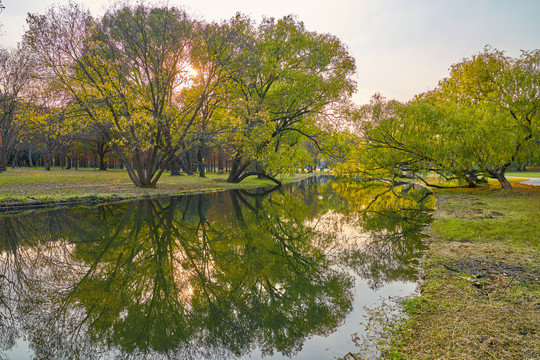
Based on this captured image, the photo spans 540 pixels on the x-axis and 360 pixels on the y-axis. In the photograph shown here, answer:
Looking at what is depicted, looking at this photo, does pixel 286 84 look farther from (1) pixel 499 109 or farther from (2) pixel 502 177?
(2) pixel 502 177

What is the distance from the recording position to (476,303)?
14.5ft

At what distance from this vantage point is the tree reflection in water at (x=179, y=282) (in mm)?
3893

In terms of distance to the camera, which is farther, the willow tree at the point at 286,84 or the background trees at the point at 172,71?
the willow tree at the point at 286,84

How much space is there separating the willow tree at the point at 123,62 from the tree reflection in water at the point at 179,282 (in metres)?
11.6

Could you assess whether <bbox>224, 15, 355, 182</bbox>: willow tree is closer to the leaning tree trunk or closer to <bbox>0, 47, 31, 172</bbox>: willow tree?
the leaning tree trunk

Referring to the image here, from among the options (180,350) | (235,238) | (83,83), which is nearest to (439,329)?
(180,350)

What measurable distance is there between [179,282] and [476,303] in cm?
479

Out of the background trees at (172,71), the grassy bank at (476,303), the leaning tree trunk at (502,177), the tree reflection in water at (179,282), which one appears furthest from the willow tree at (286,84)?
the grassy bank at (476,303)

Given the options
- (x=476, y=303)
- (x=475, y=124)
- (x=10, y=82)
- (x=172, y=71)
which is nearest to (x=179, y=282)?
(x=476, y=303)

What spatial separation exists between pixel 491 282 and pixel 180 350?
5108 millimetres

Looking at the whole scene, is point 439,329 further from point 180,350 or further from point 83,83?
point 83,83

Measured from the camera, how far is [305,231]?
10.6 meters

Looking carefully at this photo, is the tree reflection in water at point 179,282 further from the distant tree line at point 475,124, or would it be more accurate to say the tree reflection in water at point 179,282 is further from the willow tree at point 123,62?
the distant tree line at point 475,124

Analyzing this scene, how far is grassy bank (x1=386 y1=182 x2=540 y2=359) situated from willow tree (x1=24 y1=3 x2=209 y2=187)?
726 inches
